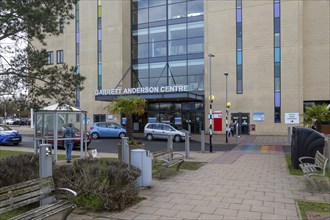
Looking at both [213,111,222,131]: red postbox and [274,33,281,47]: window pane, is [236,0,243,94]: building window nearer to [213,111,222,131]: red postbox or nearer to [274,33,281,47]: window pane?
[213,111,222,131]: red postbox

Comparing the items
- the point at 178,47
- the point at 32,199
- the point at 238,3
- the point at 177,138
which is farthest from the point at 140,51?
the point at 32,199

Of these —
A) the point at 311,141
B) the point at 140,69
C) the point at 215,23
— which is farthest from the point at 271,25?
the point at 311,141

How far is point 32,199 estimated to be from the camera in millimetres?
4750

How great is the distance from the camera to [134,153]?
7.88m

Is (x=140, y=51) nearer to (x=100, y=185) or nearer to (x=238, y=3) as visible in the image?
(x=238, y=3)

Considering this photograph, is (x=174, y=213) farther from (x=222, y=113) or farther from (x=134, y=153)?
(x=222, y=113)

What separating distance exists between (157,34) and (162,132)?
15.6 metres

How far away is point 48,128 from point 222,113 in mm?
21684

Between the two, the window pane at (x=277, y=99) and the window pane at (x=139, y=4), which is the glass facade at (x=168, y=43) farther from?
the window pane at (x=277, y=99)

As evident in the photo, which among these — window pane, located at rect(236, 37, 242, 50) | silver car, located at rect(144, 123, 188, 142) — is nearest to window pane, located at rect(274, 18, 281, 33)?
window pane, located at rect(236, 37, 242, 50)

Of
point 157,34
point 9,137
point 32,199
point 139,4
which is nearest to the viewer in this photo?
point 32,199

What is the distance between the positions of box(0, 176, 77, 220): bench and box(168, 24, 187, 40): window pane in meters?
32.8

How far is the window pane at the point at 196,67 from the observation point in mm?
35062

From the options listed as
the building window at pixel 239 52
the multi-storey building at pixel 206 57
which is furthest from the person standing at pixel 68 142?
the building window at pixel 239 52
